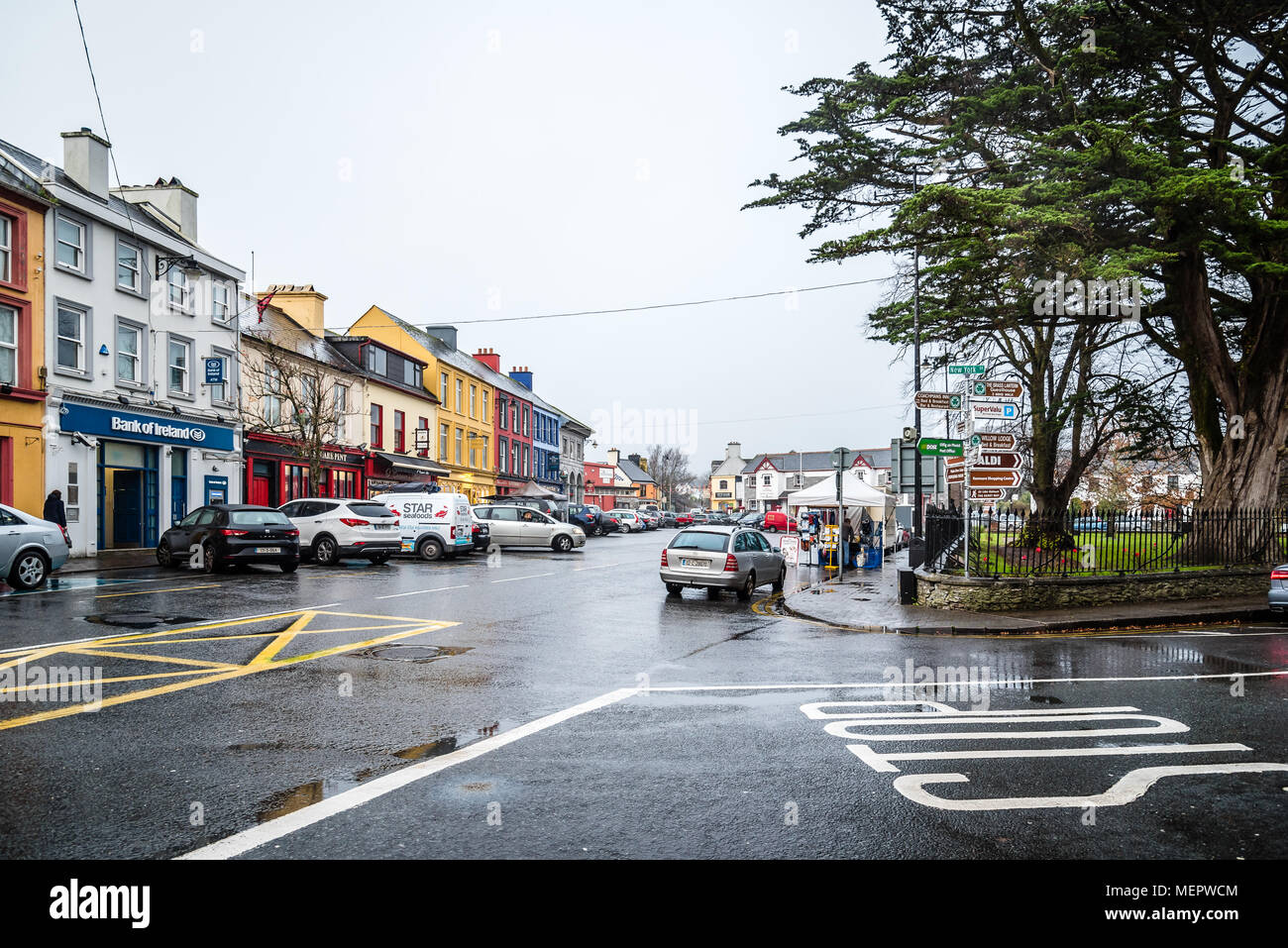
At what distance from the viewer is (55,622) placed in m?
11.0

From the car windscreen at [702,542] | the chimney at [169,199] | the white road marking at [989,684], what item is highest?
the chimney at [169,199]

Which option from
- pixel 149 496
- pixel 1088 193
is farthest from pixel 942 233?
pixel 149 496

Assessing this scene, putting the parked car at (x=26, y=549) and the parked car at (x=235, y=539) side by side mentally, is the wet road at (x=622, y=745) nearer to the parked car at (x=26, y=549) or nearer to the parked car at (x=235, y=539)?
the parked car at (x=26, y=549)

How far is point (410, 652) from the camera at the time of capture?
962 centimetres

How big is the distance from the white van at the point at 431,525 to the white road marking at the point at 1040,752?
21.8m

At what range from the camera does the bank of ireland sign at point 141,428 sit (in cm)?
2377

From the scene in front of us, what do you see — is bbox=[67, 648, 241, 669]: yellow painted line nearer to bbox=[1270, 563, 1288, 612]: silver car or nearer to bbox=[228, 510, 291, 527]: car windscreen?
bbox=[228, 510, 291, 527]: car windscreen

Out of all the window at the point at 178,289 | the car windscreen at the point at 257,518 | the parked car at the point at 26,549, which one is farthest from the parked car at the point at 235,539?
the window at the point at 178,289

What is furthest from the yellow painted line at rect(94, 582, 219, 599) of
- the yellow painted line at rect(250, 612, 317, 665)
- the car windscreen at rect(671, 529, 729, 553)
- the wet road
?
the car windscreen at rect(671, 529, 729, 553)

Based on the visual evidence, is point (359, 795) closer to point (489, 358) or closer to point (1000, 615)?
point (1000, 615)

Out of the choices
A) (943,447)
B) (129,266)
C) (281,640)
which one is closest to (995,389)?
(943,447)

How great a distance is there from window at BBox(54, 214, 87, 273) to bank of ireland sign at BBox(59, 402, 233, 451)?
4039 mm

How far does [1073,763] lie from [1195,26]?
1725 cm
